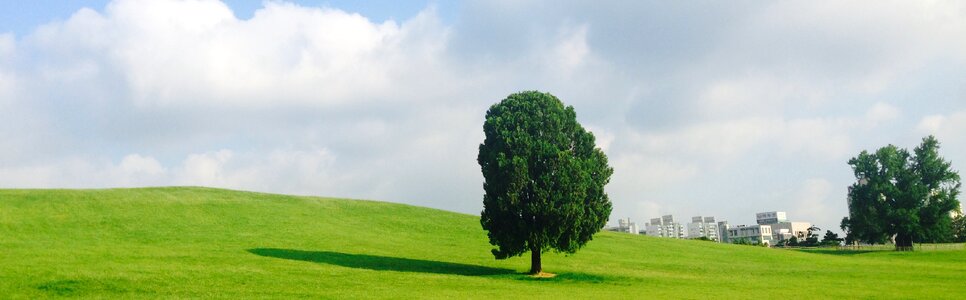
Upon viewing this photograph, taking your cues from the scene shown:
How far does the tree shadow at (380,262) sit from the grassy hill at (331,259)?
161 mm

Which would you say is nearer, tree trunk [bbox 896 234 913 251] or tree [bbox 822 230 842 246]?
tree trunk [bbox 896 234 913 251]

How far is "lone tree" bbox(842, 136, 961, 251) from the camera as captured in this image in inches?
3804

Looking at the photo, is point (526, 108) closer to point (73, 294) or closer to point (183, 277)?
point (183, 277)

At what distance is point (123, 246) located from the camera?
169 ft

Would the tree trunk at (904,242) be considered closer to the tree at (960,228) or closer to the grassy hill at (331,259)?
the grassy hill at (331,259)

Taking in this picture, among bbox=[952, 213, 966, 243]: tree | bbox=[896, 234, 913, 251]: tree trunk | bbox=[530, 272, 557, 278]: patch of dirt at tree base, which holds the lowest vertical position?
bbox=[530, 272, 557, 278]: patch of dirt at tree base

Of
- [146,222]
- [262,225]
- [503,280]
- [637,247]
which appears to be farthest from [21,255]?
[637,247]

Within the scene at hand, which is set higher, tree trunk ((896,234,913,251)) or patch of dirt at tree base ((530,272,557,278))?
tree trunk ((896,234,913,251))

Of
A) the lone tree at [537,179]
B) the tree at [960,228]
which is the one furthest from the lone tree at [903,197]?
the lone tree at [537,179]

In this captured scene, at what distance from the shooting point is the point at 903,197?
319ft

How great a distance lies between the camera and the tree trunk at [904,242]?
9644 centimetres

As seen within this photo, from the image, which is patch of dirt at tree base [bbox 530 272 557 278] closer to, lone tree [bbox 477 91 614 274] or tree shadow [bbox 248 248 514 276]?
lone tree [bbox 477 91 614 274]

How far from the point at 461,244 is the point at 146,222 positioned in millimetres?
28631

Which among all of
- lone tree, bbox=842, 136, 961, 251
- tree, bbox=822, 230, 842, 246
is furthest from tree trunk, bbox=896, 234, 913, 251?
tree, bbox=822, 230, 842, 246
